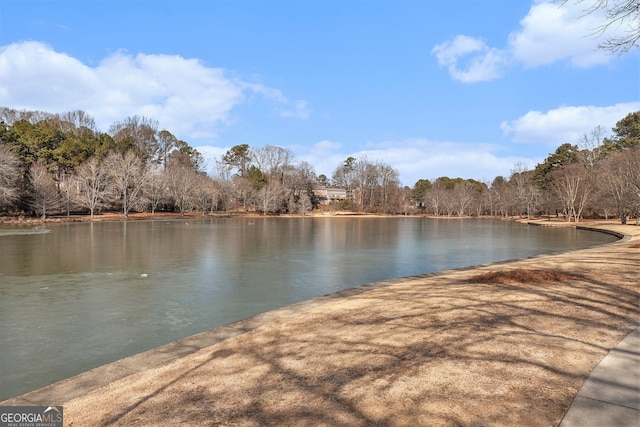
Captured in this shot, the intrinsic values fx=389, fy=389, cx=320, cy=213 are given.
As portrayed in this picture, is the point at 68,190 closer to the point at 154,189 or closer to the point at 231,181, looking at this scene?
the point at 154,189

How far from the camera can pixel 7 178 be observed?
4078 cm

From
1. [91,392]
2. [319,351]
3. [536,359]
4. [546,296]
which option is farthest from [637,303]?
[91,392]

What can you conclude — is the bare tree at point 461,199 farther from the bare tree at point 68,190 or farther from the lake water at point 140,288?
the bare tree at point 68,190

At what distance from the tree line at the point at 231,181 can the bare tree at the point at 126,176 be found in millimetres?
172

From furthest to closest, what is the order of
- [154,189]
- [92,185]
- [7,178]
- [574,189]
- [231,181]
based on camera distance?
1. [231,181]
2. [154,189]
3. [574,189]
4. [92,185]
5. [7,178]

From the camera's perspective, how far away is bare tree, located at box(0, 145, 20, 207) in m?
38.4

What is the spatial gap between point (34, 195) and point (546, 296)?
179 ft

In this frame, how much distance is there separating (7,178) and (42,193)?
547 centimetres

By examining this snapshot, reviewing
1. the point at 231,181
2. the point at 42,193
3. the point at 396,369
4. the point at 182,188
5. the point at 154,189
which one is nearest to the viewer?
the point at 396,369

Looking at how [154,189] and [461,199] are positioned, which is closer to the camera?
[154,189]

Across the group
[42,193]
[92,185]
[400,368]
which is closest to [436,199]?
[92,185]

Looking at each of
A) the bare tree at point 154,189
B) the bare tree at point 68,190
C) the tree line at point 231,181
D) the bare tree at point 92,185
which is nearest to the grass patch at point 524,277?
the tree line at point 231,181

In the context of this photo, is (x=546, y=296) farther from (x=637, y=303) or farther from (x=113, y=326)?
(x=113, y=326)

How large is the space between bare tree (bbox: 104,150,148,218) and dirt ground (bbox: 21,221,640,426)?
56954 millimetres
